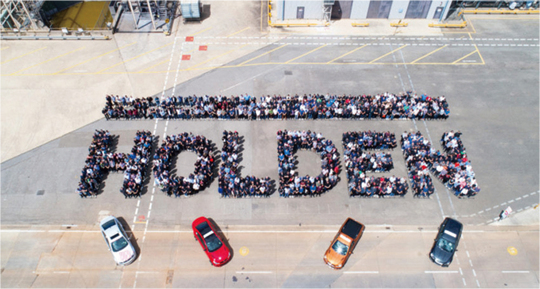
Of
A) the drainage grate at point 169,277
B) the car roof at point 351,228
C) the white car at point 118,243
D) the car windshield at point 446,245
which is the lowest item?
the drainage grate at point 169,277

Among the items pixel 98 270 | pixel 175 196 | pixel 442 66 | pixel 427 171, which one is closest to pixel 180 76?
pixel 175 196

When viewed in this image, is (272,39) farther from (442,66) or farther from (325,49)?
(442,66)

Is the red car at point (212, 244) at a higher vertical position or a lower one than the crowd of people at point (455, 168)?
lower

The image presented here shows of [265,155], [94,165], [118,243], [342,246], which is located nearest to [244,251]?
[342,246]

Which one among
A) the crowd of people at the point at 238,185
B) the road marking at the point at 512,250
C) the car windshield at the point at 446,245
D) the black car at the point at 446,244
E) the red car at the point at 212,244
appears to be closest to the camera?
the red car at the point at 212,244

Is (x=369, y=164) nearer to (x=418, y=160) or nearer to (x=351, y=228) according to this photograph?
(x=418, y=160)

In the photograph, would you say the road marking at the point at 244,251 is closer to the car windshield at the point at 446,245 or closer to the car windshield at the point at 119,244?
the car windshield at the point at 119,244

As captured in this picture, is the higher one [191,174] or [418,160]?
[418,160]

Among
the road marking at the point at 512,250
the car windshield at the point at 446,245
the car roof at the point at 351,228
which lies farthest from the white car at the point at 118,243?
the road marking at the point at 512,250
